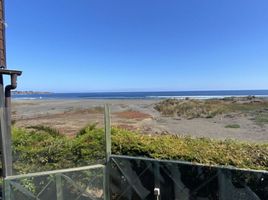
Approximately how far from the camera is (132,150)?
489 centimetres

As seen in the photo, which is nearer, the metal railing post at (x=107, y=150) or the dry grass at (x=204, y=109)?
the metal railing post at (x=107, y=150)

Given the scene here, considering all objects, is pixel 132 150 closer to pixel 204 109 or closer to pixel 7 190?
pixel 7 190

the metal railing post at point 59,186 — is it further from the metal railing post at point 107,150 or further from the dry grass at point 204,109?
the dry grass at point 204,109

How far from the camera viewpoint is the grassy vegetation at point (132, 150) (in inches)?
162

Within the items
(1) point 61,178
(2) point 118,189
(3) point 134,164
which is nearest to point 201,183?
(3) point 134,164

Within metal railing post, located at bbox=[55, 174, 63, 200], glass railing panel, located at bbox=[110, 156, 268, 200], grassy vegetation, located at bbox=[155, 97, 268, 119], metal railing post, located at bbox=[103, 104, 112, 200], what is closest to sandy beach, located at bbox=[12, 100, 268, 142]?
metal railing post, located at bbox=[103, 104, 112, 200]

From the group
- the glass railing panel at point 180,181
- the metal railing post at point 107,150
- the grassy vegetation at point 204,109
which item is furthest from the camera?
the grassy vegetation at point 204,109

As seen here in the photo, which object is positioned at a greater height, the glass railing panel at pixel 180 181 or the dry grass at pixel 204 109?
the glass railing panel at pixel 180 181

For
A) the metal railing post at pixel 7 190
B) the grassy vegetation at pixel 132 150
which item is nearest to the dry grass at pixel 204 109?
the grassy vegetation at pixel 132 150

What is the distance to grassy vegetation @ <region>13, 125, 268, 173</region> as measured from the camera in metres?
4.12

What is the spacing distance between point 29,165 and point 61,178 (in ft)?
3.82

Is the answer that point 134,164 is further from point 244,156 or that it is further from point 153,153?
point 244,156

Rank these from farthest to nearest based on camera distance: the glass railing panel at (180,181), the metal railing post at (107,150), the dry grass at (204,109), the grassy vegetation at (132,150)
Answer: the dry grass at (204,109) → the metal railing post at (107,150) → the grassy vegetation at (132,150) → the glass railing panel at (180,181)

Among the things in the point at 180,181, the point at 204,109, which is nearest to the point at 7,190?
the point at 180,181
